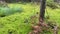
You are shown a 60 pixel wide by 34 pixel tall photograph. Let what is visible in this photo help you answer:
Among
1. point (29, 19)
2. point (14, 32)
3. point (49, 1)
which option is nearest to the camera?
point (14, 32)

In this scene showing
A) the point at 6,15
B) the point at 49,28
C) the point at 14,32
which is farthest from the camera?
the point at 6,15

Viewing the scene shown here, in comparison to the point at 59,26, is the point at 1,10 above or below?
above

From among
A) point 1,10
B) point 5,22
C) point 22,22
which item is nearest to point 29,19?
point 22,22

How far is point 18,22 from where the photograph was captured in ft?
27.5

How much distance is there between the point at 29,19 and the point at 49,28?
123cm

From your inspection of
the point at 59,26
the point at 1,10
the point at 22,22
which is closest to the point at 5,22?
the point at 22,22

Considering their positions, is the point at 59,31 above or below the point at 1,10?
below

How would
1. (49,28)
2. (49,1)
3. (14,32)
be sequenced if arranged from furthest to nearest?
(49,1) → (49,28) → (14,32)

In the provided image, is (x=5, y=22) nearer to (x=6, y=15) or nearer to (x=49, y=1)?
(x=6, y=15)

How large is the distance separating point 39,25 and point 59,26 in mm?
968

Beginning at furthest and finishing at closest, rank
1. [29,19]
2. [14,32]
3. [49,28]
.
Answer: [29,19] → [49,28] → [14,32]

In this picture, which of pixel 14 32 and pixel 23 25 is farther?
pixel 23 25

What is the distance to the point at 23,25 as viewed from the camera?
26.3ft

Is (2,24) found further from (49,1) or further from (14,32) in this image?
(49,1)
